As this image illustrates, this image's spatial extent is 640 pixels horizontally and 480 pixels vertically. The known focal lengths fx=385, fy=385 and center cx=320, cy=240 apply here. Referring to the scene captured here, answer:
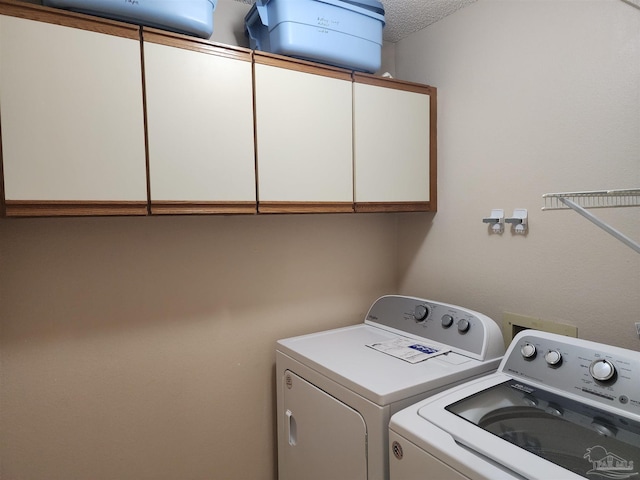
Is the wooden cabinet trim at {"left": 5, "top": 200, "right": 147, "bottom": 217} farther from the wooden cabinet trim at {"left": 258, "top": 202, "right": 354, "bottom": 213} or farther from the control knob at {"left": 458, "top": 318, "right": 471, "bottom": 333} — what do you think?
the control knob at {"left": 458, "top": 318, "right": 471, "bottom": 333}

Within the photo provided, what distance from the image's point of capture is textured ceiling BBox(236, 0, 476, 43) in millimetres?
1855

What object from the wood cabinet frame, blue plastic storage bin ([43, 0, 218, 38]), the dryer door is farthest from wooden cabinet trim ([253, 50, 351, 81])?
the dryer door

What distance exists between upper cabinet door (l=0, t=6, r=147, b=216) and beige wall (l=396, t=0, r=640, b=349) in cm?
149

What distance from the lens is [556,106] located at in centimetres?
157

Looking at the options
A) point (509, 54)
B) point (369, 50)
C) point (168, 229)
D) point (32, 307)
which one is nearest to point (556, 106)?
point (509, 54)

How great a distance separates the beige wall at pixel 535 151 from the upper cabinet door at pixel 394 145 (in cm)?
11

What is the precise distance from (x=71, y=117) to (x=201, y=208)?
1.64ft

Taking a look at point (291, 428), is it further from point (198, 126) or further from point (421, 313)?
point (198, 126)

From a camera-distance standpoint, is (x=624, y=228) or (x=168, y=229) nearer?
(x=624, y=228)

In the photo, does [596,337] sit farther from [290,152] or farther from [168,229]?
[168,229]

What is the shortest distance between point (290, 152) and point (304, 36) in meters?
0.48

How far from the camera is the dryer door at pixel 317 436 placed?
133 centimetres

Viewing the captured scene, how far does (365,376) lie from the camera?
1.38m

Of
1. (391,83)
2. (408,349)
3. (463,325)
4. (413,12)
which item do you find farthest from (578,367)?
(413,12)
